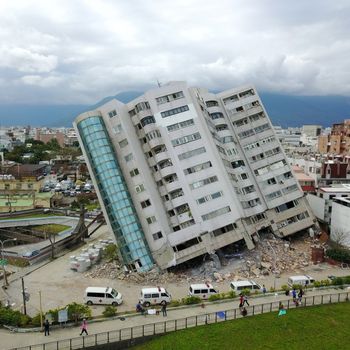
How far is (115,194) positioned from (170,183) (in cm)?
802

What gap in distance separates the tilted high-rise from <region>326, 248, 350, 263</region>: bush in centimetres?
849

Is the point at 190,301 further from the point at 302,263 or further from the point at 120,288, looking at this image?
the point at 302,263

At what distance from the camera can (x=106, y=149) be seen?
5959 centimetres

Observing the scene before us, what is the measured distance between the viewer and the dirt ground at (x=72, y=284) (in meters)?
45.2

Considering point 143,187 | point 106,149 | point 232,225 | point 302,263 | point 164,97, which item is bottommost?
point 302,263

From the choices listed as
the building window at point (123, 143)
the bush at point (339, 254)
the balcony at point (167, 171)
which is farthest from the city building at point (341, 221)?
the building window at point (123, 143)

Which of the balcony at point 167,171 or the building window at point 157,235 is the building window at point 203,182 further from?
the building window at point 157,235

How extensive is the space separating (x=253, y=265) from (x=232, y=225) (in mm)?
6195

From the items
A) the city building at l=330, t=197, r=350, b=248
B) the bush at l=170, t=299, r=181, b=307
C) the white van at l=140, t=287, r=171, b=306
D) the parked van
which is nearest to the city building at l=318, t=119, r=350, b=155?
the city building at l=330, t=197, r=350, b=248

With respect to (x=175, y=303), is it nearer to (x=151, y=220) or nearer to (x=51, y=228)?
(x=151, y=220)

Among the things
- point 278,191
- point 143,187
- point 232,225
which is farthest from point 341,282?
point 143,187

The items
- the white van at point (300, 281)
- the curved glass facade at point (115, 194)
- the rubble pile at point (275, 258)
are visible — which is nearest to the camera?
the white van at point (300, 281)

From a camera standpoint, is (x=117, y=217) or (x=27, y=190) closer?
(x=117, y=217)

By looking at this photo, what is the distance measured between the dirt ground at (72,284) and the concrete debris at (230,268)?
0.58 metres
